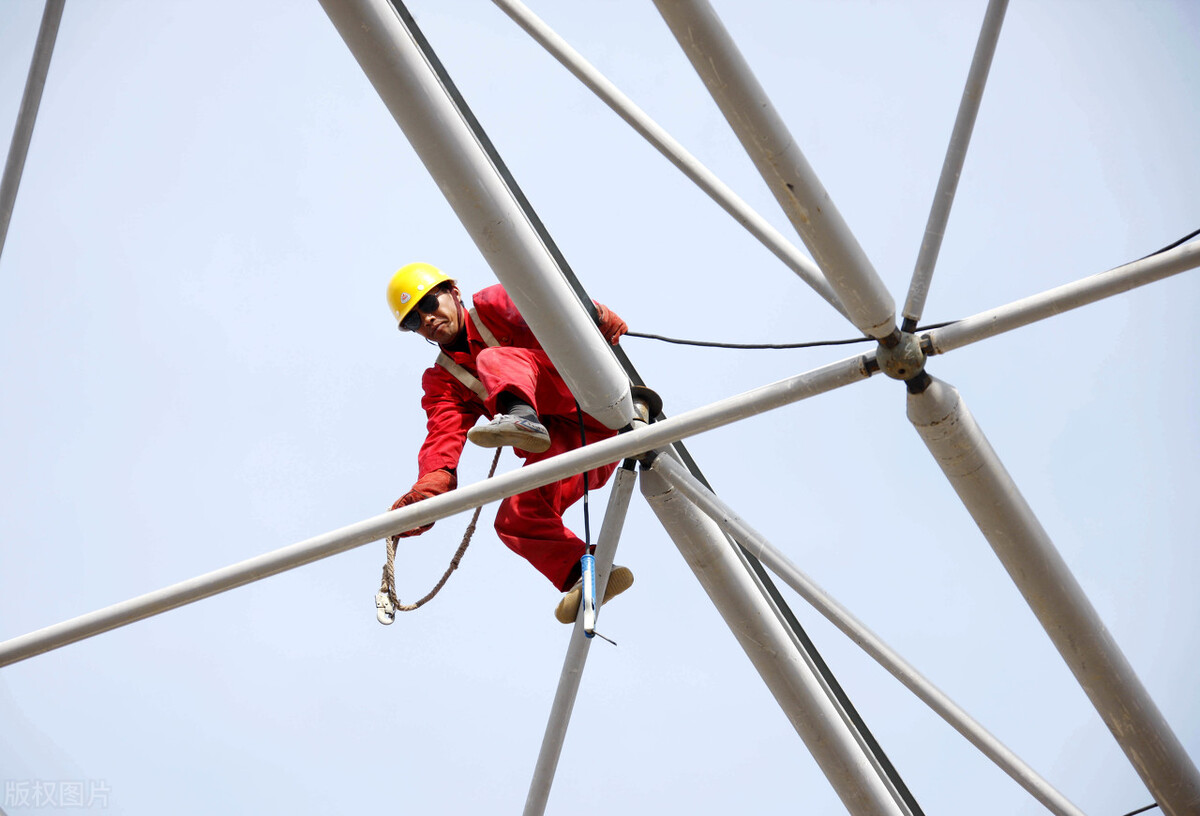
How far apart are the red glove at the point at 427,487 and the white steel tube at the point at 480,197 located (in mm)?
1417

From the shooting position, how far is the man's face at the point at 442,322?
10500mm

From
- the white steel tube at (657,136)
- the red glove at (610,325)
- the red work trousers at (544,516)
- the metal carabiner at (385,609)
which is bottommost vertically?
the metal carabiner at (385,609)

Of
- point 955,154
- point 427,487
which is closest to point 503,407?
point 427,487

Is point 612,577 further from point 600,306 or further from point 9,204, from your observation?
point 9,204

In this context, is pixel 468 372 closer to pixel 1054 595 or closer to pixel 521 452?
pixel 521 452

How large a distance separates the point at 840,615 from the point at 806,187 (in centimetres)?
299

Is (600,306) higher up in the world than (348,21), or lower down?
higher up

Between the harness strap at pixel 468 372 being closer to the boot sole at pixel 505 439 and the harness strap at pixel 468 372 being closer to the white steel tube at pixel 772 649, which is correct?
the boot sole at pixel 505 439

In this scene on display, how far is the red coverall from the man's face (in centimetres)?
26

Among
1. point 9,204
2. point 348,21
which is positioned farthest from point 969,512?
point 9,204

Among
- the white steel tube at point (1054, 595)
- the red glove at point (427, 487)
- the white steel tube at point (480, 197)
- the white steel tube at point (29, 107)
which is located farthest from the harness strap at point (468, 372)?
the white steel tube at point (1054, 595)

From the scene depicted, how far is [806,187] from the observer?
6988mm

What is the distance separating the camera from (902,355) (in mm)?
7715

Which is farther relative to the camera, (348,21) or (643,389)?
(643,389)
